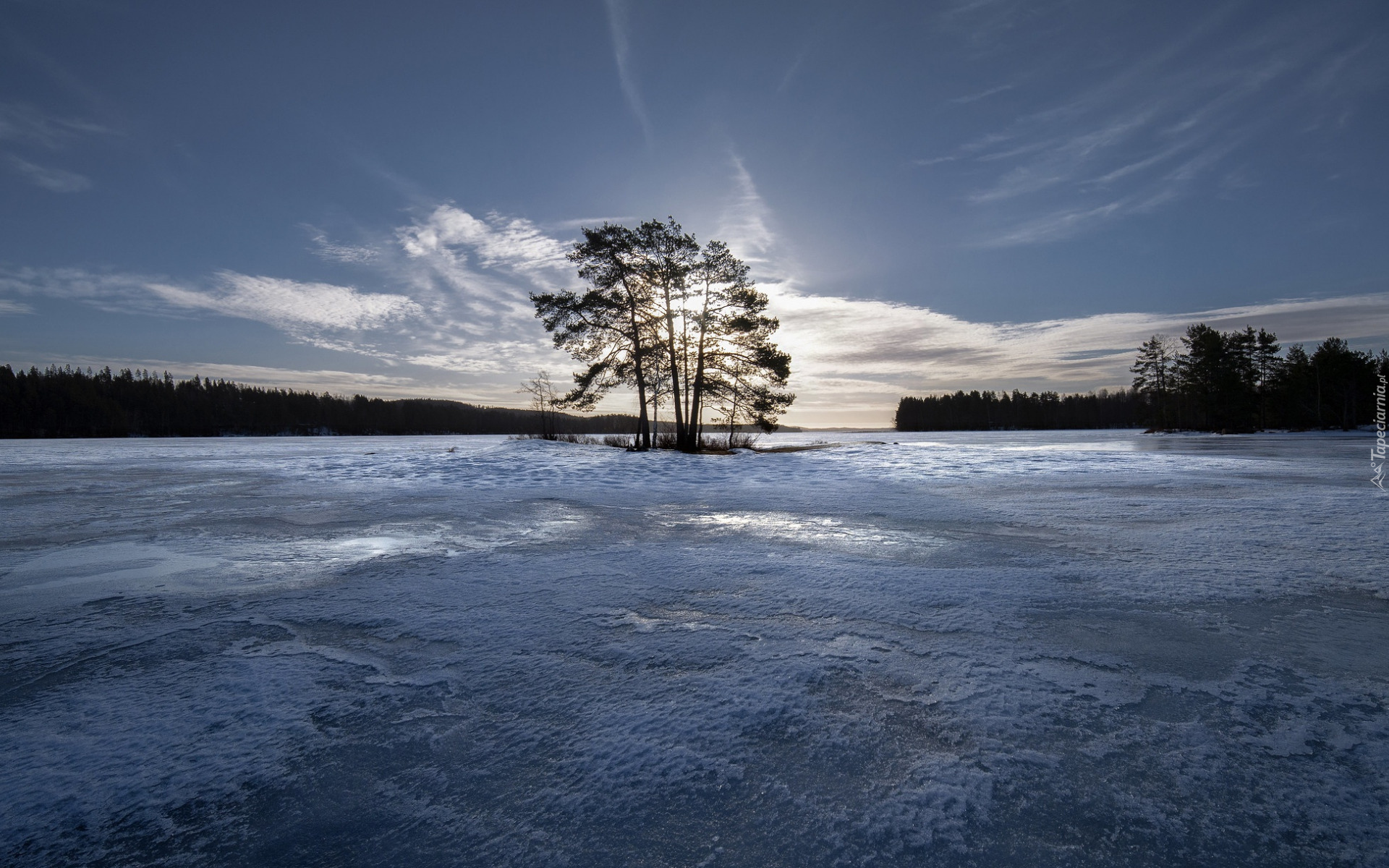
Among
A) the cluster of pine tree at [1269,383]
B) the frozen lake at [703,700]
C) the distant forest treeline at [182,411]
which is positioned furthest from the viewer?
the distant forest treeline at [182,411]

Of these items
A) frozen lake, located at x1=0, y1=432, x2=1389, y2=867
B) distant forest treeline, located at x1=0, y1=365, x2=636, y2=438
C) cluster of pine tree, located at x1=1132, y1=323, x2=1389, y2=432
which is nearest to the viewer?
frozen lake, located at x1=0, y1=432, x2=1389, y2=867

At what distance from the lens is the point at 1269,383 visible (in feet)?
153

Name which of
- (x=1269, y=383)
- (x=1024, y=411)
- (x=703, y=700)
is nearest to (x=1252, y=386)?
(x=1269, y=383)

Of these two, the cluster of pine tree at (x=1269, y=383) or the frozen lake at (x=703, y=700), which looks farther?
the cluster of pine tree at (x=1269, y=383)

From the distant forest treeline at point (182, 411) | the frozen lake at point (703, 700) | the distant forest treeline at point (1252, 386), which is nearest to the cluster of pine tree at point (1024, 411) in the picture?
the distant forest treeline at point (1252, 386)

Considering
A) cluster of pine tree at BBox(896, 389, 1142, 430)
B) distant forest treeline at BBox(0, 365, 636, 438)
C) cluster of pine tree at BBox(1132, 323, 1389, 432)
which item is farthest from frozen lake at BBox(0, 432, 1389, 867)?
cluster of pine tree at BBox(896, 389, 1142, 430)

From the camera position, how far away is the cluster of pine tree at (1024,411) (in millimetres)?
89062

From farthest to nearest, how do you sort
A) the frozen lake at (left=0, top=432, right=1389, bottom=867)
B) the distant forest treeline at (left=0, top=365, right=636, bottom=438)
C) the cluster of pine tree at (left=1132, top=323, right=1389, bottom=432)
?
the distant forest treeline at (left=0, top=365, right=636, bottom=438)
the cluster of pine tree at (left=1132, top=323, right=1389, bottom=432)
the frozen lake at (left=0, top=432, right=1389, bottom=867)

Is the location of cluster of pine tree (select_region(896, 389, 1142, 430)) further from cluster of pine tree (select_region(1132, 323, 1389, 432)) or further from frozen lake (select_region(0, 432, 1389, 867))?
frozen lake (select_region(0, 432, 1389, 867))

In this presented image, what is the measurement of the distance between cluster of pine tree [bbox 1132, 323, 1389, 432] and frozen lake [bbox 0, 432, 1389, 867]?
53624 millimetres

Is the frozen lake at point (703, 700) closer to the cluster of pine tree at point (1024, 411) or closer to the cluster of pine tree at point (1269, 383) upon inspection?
the cluster of pine tree at point (1269, 383)

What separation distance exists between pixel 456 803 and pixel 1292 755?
2562mm

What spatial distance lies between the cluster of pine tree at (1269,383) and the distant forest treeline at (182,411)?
53.0m

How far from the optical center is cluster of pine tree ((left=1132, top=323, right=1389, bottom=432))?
41500 mm
